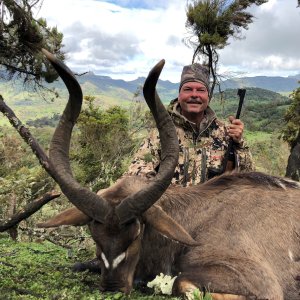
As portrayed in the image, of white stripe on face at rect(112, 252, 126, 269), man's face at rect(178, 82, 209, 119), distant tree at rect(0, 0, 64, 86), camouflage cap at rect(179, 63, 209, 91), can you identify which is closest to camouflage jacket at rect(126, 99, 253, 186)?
man's face at rect(178, 82, 209, 119)

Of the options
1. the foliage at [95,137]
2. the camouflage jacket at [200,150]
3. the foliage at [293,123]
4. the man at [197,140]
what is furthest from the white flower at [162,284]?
the foliage at [95,137]

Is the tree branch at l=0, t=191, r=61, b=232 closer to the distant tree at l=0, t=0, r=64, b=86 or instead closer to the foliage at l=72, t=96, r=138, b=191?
the distant tree at l=0, t=0, r=64, b=86

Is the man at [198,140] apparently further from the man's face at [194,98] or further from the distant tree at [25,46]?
the distant tree at [25,46]

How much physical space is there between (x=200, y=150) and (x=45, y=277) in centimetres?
406

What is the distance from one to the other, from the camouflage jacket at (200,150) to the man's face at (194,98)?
0.23 m

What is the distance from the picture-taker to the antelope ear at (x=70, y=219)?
5.40 meters

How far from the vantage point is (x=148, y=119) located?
20.4 metres

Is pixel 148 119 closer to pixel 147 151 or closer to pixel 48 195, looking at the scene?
pixel 147 151

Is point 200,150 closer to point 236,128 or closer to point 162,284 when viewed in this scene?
point 236,128

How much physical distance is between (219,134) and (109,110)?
28442 millimetres

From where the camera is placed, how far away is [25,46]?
54.0ft

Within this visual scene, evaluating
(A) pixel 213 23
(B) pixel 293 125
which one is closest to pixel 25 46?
(A) pixel 213 23

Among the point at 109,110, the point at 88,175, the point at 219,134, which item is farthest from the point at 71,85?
the point at 109,110

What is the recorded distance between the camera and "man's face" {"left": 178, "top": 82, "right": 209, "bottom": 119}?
839 cm
